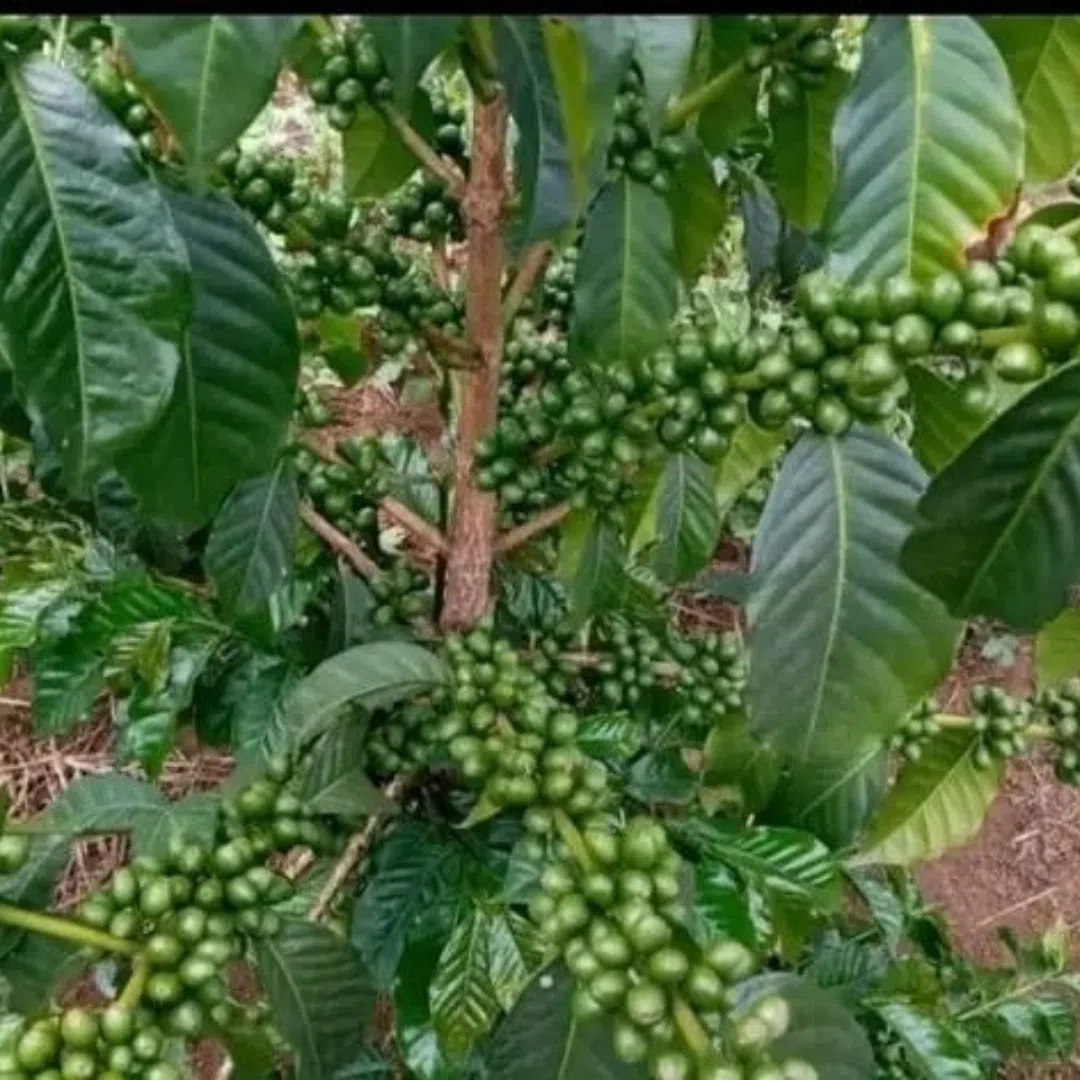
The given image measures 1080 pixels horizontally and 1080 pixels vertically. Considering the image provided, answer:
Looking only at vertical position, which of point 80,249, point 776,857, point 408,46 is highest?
point 408,46

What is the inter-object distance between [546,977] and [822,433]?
35cm

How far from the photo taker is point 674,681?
1444 millimetres

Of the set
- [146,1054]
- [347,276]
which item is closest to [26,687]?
[347,276]

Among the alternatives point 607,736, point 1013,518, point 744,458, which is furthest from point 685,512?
point 1013,518

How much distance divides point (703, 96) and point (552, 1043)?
0.54 m

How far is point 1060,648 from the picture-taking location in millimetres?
1239

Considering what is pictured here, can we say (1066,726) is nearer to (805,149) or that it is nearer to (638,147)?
(805,149)

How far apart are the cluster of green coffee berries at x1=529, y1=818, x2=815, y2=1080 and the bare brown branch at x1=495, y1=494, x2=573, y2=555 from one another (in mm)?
423

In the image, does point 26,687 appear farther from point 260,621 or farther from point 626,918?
point 626,918

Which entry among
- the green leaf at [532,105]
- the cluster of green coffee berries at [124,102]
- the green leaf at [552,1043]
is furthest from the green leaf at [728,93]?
the green leaf at [552,1043]

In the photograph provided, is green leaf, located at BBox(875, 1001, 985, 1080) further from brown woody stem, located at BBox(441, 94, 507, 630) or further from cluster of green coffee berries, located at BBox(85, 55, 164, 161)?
cluster of green coffee berries, located at BBox(85, 55, 164, 161)

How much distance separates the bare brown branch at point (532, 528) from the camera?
1.18m

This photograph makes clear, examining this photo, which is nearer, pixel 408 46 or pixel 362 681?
pixel 408 46

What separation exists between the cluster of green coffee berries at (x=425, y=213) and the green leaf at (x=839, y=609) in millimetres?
431
